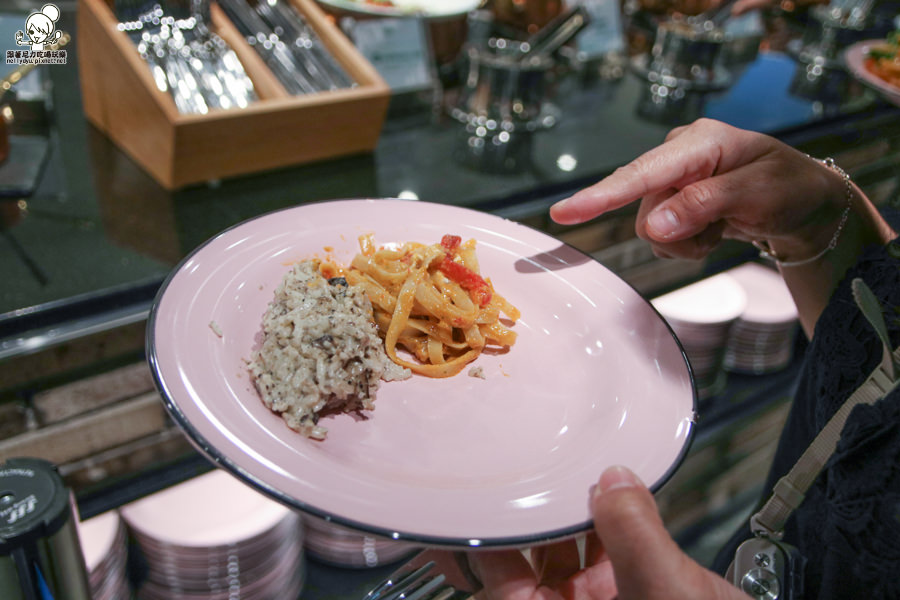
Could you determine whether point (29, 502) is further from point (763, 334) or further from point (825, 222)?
point (763, 334)

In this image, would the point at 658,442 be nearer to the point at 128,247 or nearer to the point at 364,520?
the point at 364,520

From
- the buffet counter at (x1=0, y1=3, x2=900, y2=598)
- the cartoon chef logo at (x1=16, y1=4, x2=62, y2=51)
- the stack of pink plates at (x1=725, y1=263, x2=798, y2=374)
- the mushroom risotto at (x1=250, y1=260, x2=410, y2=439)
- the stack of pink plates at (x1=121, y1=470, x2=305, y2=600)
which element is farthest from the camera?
the stack of pink plates at (x1=725, y1=263, x2=798, y2=374)

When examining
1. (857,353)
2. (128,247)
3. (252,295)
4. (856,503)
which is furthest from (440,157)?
(856,503)

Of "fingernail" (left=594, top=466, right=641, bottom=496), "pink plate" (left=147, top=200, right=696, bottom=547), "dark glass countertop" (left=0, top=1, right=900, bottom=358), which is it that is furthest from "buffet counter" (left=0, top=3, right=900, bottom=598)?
"fingernail" (left=594, top=466, right=641, bottom=496)

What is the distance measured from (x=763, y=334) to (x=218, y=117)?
69.1 inches

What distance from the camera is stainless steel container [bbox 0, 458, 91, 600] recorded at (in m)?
0.67

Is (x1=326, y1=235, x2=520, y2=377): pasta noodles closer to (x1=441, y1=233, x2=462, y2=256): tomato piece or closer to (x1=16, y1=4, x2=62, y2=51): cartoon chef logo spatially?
(x1=441, y1=233, x2=462, y2=256): tomato piece

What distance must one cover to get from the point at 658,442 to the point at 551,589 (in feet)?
0.97

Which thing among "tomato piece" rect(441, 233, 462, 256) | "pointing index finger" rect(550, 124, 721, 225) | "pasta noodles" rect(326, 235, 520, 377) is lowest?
"pasta noodles" rect(326, 235, 520, 377)

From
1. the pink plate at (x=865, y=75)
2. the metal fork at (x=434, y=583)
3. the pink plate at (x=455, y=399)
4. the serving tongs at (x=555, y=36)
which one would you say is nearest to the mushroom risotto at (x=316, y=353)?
the pink plate at (x=455, y=399)

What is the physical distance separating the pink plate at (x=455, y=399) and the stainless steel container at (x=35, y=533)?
145 millimetres

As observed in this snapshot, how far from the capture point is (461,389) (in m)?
1.00

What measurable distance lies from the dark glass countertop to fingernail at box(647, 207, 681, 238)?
595 mm

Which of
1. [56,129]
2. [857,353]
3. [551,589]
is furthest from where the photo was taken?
[56,129]
